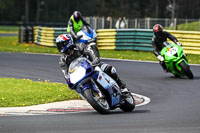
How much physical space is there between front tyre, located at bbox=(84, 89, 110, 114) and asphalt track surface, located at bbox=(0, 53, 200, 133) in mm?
140

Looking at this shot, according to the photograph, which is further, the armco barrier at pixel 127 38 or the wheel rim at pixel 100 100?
the armco barrier at pixel 127 38

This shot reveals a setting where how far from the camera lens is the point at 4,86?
40.7 ft

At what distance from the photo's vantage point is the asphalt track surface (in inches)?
316

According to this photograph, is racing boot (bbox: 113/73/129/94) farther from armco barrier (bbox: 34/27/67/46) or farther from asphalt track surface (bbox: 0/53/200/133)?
armco barrier (bbox: 34/27/67/46)

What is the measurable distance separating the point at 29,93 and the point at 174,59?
5258mm

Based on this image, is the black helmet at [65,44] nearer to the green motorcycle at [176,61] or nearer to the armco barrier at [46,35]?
the green motorcycle at [176,61]

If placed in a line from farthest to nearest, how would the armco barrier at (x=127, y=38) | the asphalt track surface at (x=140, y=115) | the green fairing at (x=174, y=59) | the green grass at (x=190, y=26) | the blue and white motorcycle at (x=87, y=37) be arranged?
the green grass at (x=190, y=26) → the armco barrier at (x=127, y=38) → the blue and white motorcycle at (x=87, y=37) → the green fairing at (x=174, y=59) → the asphalt track surface at (x=140, y=115)

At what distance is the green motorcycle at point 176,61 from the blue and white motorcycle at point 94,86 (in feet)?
18.8

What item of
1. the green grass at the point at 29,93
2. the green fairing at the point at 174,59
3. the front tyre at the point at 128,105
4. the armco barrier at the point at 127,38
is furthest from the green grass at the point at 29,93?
the armco barrier at the point at 127,38

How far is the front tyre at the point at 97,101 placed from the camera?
30.0ft

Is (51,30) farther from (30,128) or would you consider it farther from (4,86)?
(30,128)

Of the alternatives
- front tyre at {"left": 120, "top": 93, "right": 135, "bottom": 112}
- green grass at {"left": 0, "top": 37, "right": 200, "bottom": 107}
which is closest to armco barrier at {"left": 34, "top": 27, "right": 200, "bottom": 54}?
→ green grass at {"left": 0, "top": 37, "right": 200, "bottom": 107}

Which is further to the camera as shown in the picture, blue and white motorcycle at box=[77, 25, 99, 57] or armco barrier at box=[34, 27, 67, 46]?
armco barrier at box=[34, 27, 67, 46]

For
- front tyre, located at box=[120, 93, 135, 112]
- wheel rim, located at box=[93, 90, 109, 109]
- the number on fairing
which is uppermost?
the number on fairing
